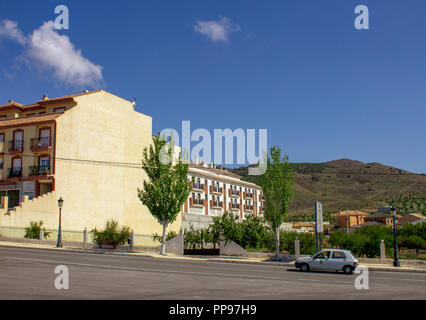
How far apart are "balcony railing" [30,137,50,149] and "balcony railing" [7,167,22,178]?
3.25 m

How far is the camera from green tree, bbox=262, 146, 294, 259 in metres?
35.2

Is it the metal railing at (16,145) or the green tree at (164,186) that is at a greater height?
the metal railing at (16,145)

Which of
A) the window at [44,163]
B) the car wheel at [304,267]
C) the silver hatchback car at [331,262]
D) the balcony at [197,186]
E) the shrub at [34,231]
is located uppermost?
the window at [44,163]

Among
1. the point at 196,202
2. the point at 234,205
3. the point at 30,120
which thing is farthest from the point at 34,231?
the point at 234,205

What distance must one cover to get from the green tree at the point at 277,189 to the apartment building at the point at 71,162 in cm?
2274

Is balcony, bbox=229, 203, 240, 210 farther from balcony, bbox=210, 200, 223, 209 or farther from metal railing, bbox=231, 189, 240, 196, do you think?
balcony, bbox=210, 200, 223, 209

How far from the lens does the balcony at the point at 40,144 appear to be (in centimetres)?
4700

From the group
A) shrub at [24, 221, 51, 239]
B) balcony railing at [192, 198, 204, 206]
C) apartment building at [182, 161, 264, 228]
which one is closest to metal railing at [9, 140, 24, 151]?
shrub at [24, 221, 51, 239]

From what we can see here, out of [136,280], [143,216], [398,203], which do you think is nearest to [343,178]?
[398,203]

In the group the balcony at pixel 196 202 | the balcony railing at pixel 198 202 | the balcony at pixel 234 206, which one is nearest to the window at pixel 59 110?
the balcony at pixel 196 202

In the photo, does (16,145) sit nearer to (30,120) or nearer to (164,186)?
(30,120)

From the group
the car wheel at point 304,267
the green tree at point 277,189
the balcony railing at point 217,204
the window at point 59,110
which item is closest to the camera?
the car wheel at point 304,267

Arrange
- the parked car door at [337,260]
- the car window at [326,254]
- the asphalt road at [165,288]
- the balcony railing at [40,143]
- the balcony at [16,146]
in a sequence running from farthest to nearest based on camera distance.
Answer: the balcony at [16,146], the balcony railing at [40,143], the car window at [326,254], the parked car door at [337,260], the asphalt road at [165,288]

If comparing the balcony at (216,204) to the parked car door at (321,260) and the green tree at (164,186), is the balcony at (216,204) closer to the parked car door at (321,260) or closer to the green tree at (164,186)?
the green tree at (164,186)
